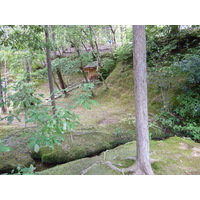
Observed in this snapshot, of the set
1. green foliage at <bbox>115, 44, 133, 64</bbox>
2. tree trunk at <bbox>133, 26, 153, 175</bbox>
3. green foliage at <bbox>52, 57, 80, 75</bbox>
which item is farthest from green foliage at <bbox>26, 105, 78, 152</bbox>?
green foliage at <bbox>115, 44, 133, 64</bbox>

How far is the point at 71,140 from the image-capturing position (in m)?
3.09

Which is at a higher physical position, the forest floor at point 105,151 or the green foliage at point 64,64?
the green foliage at point 64,64

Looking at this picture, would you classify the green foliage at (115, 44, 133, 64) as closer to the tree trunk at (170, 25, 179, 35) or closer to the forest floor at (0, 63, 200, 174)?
the tree trunk at (170, 25, 179, 35)

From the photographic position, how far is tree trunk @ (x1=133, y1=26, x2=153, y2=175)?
1583 millimetres

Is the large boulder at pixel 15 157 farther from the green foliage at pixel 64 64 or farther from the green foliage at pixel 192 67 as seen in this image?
the green foliage at pixel 192 67

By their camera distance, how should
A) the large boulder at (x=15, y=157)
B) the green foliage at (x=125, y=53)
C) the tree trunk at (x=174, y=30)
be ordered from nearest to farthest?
the large boulder at (x=15, y=157) → the tree trunk at (x=174, y=30) → the green foliage at (x=125, y=53)

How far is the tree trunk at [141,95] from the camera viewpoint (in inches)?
62.3

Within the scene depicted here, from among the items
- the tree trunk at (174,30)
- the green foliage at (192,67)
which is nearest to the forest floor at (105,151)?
the green foliage at (192,67)

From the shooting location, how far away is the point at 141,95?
5.36ft

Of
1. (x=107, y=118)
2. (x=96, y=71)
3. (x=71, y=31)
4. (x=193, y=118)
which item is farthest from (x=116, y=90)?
(x=193, y=118)

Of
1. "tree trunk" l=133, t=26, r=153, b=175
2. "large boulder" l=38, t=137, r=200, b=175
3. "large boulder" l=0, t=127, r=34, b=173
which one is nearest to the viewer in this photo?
"tree trunk" l=133, t=26, r=153, b=175

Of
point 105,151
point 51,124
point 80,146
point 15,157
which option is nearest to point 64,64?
point 80,146

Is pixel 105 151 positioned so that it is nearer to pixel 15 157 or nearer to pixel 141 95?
pixel 141 95

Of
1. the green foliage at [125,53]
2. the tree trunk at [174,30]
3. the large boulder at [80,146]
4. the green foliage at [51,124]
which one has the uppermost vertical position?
the tree trunk at [174,30]
